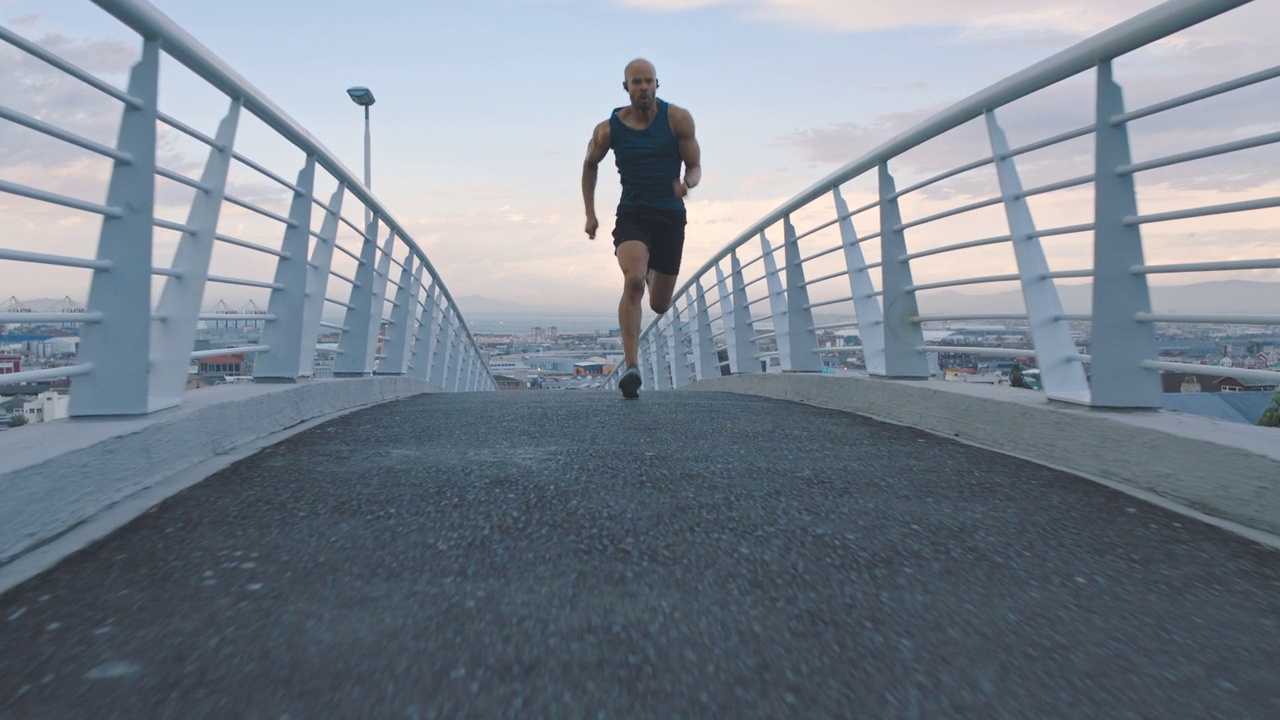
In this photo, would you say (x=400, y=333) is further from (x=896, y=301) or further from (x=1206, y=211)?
(x=1206, y=211)

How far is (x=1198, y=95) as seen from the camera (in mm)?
3064

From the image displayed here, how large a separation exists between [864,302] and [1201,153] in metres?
3.09

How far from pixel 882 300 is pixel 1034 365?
5.31 feet

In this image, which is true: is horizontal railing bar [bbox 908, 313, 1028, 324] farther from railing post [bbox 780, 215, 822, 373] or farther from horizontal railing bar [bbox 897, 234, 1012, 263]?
railing post [bbox 780, 215, 822, 373]

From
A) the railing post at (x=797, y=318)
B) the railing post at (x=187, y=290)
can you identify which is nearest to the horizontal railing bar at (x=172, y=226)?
the railing post at (x=187, y=290)

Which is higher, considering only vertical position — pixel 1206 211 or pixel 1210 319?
pixel 1206 211

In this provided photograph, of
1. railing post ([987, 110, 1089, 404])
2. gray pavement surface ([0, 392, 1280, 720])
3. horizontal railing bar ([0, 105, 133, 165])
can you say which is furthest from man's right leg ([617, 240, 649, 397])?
horizontal railing bar ([0, 105, 133, 165])

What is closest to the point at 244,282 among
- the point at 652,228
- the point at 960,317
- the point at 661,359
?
the point at 652,228

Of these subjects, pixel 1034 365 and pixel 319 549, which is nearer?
pixel 319 549

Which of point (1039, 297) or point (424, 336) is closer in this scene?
point (1039, 297)

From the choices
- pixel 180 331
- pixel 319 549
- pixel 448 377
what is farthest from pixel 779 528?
pixel 448 377

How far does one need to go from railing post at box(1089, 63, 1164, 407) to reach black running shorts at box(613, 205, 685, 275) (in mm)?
3431

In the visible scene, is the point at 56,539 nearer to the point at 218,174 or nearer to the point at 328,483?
the point at 328,483

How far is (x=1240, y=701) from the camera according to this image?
5.34ft
